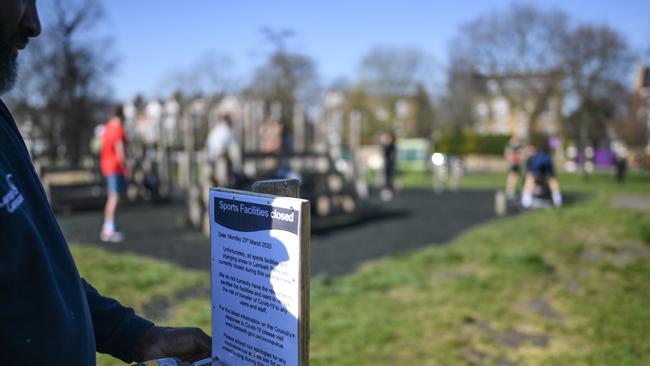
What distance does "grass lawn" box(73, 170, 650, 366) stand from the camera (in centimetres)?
418

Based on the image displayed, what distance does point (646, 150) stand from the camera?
38.7 metres

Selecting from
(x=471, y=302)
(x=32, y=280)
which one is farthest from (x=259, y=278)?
(x=471, y=302)

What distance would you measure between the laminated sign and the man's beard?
1.94 feet

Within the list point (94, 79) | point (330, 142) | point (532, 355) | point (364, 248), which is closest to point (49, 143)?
point (94, 79)

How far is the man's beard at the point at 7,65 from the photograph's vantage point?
1.30 metres

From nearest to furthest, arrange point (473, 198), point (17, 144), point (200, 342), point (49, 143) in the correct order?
point (17, 144), point (200, 342), point (473, 198), point (49, 143)

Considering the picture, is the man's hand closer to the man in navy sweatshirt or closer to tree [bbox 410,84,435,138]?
the man in navy sweatshirt

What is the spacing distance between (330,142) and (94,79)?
1758 centimetres

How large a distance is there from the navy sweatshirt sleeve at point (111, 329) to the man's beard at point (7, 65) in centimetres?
56

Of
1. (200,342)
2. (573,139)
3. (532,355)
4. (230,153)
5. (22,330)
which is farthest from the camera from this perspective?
A: (573,139)

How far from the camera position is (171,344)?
1612 mm

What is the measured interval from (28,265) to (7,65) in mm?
518

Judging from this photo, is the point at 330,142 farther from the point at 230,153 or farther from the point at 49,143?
the point at 49,143

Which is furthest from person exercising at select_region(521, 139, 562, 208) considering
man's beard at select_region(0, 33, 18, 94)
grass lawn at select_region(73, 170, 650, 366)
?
man's beard at select_region(0, 33, 18, 94)
